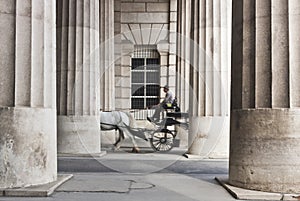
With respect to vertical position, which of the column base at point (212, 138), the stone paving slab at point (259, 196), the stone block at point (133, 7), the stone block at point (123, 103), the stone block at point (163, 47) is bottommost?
the stone paving slab at point (259, 196)

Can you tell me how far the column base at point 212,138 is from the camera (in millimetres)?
14281

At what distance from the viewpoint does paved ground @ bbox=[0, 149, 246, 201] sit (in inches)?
295

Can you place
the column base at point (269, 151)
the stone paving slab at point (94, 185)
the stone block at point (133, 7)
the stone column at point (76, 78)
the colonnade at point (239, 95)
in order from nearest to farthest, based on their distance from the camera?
the column base at point (269, 151) < the colonnade at point (239, 95) < the stone paving slab at point (94, 185) < the stone column at point (76, 78) < the stone block at point (133, 7)

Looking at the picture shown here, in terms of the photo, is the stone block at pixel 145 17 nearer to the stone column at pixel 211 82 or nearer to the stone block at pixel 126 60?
the stone block at pixel 126 60

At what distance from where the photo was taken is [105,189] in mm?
8117

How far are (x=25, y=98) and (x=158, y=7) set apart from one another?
22.2 meters

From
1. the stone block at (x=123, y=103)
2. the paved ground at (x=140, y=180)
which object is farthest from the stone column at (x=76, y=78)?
the stone block at (x=123, y=103)

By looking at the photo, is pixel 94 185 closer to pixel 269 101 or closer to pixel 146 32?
pixel 269 101

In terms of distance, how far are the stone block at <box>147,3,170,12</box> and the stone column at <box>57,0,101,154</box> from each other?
535 inches

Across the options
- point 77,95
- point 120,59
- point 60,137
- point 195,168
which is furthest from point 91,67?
point 120,59

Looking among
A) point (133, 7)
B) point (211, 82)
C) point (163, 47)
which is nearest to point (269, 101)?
point (211, 82)

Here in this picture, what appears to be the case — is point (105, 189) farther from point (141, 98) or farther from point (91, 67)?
point (141, 98)

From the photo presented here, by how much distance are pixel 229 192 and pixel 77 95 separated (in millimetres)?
8794

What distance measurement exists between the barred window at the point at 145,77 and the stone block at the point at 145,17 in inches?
65.5
